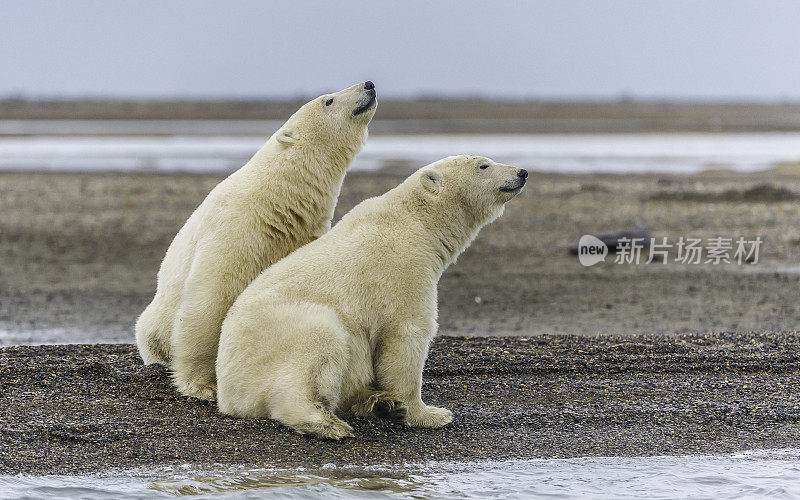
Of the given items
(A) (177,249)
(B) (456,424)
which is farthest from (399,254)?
(A) (177,249)

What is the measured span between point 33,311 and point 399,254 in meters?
5.76

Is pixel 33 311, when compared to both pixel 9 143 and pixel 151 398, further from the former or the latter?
pixel 9 143

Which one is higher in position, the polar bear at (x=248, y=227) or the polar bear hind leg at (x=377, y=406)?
the polar bear at (x=248, y=227)

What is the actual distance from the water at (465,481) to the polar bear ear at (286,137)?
2273mm

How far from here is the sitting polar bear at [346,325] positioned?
5895 mm

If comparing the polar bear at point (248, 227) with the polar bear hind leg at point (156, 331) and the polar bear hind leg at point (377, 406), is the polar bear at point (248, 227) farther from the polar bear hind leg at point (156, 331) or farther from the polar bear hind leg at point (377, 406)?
the polar bear hind leg at point (377, 406)

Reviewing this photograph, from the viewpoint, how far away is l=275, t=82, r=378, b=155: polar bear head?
6758 mm

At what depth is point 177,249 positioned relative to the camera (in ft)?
22.5

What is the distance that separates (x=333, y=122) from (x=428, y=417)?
6.94 ft

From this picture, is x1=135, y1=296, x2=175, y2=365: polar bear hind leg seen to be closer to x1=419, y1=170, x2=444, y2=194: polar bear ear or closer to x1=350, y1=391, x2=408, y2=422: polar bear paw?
x1=350, y1=391, x2=408, y2=422: polar bear paw

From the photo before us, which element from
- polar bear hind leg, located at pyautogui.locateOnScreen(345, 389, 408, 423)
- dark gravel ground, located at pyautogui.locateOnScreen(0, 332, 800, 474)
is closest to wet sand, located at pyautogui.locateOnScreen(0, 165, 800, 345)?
dark gravel ground, located at pyautogui.locateOnScreen(0, 332, 800, 474)

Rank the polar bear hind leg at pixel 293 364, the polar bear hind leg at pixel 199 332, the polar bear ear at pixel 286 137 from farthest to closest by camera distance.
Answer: the polar bear ear at pixel 286 137
the polar bear hind leg at pixel 199 332
the polar bear hind leg at pixel 293 364

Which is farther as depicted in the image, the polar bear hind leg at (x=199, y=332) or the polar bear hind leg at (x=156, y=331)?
the polar bear hind leg at (x=156, y=331)

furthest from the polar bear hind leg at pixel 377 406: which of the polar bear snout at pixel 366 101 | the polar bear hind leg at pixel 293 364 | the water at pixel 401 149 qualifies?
the water at pixel 401 149
